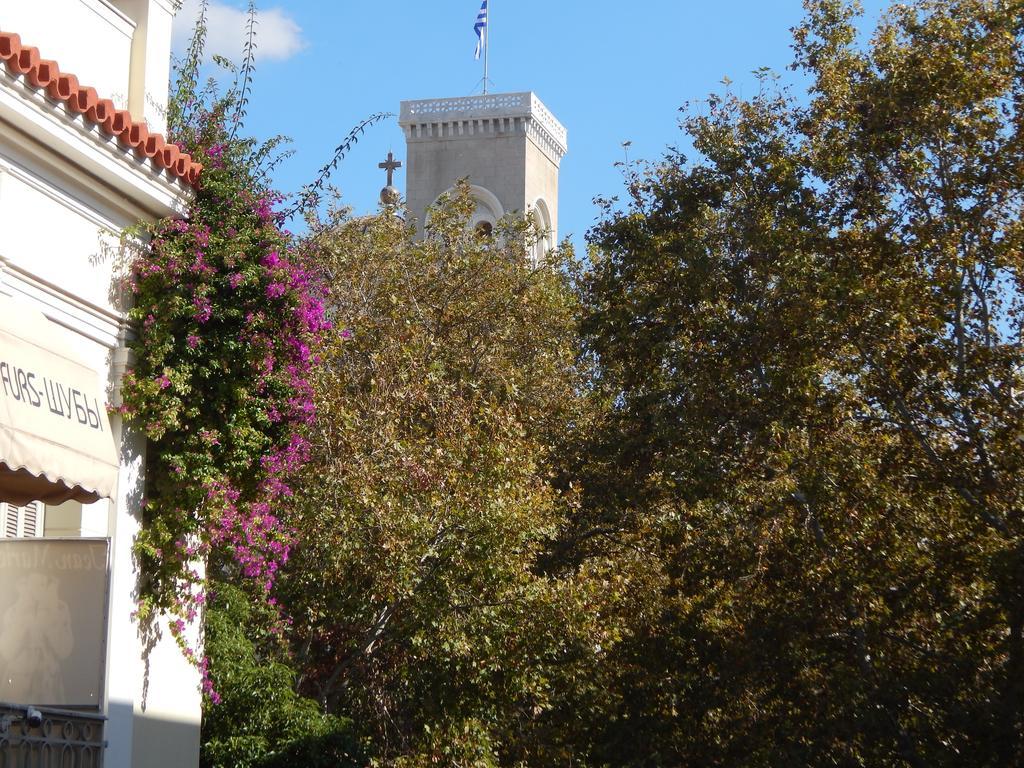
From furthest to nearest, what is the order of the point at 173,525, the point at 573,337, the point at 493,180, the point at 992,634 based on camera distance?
1. the point at 493,180
2. the point at 573,337
3. the point at 992,634
4. the point at 173,525

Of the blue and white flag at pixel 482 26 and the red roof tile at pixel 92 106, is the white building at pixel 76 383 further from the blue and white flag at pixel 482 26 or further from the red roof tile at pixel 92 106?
the blue and white flag at pixel 482 26

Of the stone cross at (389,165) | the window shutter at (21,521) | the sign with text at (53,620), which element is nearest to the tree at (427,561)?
the window shutter at (21,521)

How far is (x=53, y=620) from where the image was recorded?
8734 mm

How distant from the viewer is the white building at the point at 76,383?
7426 millimetres

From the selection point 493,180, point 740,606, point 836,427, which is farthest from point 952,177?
point 493,180

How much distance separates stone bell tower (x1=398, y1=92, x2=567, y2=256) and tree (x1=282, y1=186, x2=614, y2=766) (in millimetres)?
33692

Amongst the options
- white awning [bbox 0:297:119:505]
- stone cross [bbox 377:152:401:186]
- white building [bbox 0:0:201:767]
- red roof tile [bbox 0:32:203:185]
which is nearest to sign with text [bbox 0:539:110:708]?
white building [bbox 0:0:201:767]

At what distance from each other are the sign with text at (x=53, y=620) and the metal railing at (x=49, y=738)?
466 mm

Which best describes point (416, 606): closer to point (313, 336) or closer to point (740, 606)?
point (740, 606)

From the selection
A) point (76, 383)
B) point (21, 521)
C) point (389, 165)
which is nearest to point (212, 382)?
point (21, 521)

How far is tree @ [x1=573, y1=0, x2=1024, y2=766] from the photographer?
46.8 ft

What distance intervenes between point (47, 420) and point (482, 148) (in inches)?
1938

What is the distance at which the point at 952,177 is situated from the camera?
570 inches

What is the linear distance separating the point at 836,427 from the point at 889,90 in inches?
142
